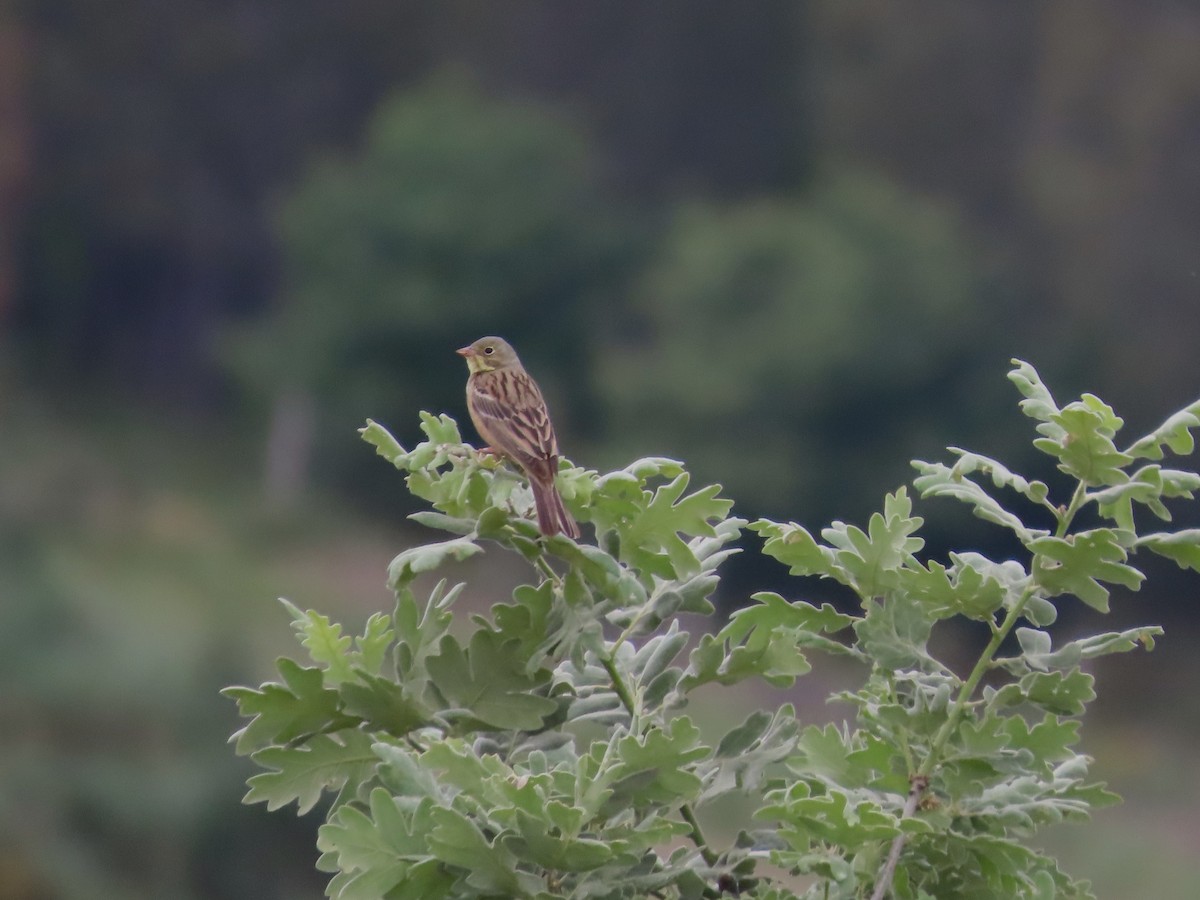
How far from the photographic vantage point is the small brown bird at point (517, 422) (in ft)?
7.48

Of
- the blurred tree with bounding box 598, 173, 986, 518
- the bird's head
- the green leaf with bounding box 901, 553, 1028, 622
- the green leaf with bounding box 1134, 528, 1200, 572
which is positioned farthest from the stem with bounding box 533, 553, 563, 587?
the blurred tree with bounding box 598, 173, 986, 518

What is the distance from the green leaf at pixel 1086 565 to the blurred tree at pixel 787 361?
107ft

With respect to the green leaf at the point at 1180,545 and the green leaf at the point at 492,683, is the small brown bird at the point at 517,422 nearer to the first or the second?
the green leaf at the point at 492,683

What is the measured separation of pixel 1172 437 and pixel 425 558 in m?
0.85

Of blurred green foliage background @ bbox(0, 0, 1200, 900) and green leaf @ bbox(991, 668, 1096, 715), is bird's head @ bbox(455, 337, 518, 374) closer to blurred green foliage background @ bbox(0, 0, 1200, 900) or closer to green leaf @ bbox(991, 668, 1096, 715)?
green leaf @ bbox(991, 668, 1096, 715)

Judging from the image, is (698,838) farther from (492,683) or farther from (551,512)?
(551,512)

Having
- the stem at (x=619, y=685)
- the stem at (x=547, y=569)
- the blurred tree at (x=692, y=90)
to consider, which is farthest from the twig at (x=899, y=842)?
the blurred tree at (x=692, y=90)

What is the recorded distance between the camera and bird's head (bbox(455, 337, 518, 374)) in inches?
200

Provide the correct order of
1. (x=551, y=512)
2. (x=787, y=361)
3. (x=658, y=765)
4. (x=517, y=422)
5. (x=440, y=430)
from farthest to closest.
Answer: (x=787, y=361)
(x=517, y=422)
(x=440, y=430)
(x=551, y=512)
(x=658, y=765)

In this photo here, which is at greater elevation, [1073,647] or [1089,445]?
[1089,445]

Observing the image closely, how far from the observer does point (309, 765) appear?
6.97ft

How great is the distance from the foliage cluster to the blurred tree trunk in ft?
113

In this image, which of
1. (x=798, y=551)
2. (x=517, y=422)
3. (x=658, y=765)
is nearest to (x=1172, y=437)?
(x=798, y=551)

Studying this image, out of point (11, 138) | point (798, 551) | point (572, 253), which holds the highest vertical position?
point (572, 253)
